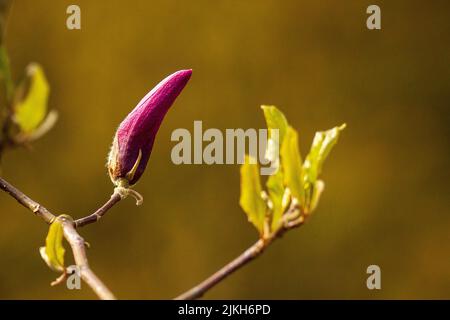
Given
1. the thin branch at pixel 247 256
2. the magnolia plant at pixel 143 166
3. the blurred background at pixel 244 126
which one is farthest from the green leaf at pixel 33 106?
the blurred background at pixel 244 126

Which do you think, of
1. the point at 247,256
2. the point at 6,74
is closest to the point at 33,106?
the point at 6,74

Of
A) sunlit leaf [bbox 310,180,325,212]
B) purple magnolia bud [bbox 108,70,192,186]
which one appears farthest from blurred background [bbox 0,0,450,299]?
sunlit leaf [bbox 310,180,325,212]

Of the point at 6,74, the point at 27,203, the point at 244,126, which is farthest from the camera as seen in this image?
the point at 244,126

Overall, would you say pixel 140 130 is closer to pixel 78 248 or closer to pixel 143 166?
pixel 143 166

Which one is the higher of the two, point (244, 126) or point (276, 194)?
point (244, 126)

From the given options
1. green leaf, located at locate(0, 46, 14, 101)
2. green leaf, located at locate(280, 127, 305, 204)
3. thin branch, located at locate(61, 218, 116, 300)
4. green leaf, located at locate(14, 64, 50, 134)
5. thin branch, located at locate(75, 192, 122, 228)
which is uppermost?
green leaf, located at locate(0, 46, 14, 101)

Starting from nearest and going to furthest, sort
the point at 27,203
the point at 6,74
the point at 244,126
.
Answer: the point at 6,74, the point at 27,203, the point at 244,126

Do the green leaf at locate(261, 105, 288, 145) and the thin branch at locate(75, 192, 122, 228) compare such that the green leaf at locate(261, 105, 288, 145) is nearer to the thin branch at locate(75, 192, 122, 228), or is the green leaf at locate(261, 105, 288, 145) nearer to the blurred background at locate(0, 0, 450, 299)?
the thin branch at locate(75, 192, 122, 228)

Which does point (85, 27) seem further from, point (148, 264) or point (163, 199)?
point (148, 264)
